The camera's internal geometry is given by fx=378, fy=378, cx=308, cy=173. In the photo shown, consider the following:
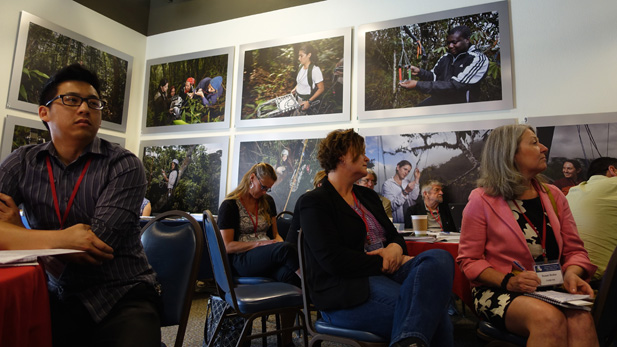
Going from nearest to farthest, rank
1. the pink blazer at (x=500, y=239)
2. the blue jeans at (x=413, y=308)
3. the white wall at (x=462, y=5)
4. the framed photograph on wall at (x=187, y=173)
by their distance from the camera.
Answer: the blue jeans at (x=413, y=308) → the pink blazer at (x=500, y=239) → the white wall at (x=462, y=5) → the framed photograph on wall at (x=187, y=173)

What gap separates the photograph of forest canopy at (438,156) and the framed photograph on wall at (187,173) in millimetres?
2144

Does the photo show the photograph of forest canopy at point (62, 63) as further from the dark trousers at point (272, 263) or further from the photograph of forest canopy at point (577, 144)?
the photograph of forest canopy at point (577, 144)

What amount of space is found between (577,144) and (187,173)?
4.71 meters

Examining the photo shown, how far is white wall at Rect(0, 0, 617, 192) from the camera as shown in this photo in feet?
12.5

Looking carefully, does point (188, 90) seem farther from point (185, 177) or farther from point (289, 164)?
point (289, 164)

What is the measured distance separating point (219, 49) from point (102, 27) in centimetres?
173

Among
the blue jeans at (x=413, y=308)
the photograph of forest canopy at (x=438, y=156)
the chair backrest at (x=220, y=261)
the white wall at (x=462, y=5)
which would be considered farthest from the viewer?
the photograph of forest canopy at (x=438, y=156)

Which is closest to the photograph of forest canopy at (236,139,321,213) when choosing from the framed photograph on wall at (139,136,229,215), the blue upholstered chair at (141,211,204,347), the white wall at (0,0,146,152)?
the framed photograph on wall at (139,136,229,215)

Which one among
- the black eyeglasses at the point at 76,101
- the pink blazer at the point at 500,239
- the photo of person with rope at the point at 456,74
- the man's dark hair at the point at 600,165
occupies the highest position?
the photo of person with rope at the point at 456,74

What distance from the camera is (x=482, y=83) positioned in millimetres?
4105

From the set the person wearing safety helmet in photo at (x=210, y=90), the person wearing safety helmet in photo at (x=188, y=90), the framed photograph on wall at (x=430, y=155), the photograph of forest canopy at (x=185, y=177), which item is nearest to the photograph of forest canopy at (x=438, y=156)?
the framed photograph on wall at (x=430, y=155)

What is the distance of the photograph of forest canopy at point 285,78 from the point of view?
4812 mm

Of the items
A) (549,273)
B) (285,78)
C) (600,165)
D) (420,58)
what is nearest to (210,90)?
(285,78)

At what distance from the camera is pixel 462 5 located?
4332 mm
